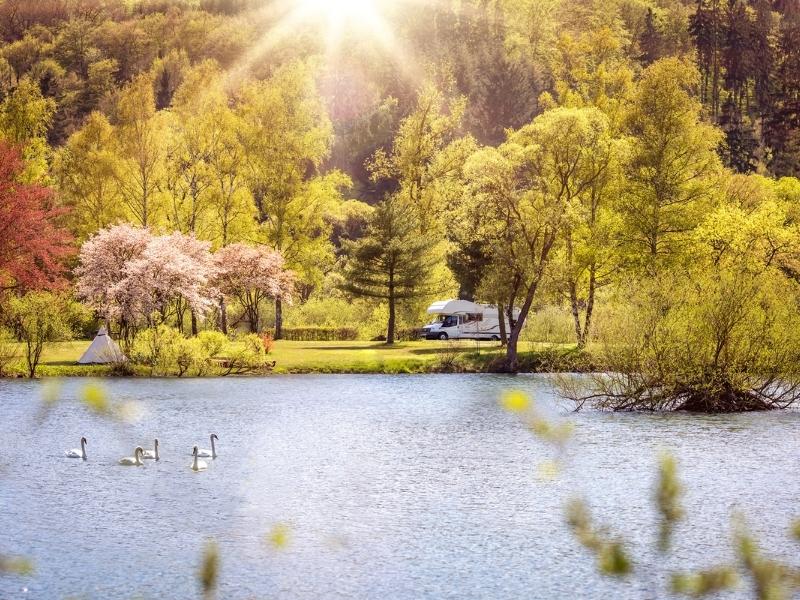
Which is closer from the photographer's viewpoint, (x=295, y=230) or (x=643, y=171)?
(x=643, y=171)

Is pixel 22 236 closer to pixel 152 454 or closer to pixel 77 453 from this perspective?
pixel 77 453

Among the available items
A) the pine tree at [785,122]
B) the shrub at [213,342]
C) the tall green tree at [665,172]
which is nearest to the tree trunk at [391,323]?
the shrub at [213,342]

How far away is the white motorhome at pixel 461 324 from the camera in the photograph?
87.8 m

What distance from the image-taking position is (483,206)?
65125 mm

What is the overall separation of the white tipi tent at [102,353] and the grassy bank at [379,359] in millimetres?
755

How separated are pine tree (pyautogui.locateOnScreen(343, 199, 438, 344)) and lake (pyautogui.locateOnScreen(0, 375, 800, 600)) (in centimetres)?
2931

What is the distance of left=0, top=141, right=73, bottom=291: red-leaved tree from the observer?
58375 mm

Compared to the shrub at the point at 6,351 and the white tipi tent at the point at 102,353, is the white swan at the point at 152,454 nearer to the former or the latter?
the shrub at the point at 6,351

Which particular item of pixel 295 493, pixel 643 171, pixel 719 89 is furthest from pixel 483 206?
pixel 719 89

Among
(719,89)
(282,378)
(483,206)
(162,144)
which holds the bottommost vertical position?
(282,378)

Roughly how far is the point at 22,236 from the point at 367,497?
39.3 m

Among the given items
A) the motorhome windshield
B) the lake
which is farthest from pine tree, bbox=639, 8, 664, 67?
the lake

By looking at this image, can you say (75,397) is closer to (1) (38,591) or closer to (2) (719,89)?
(1) (38,591)

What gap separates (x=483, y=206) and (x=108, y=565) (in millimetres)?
47942
